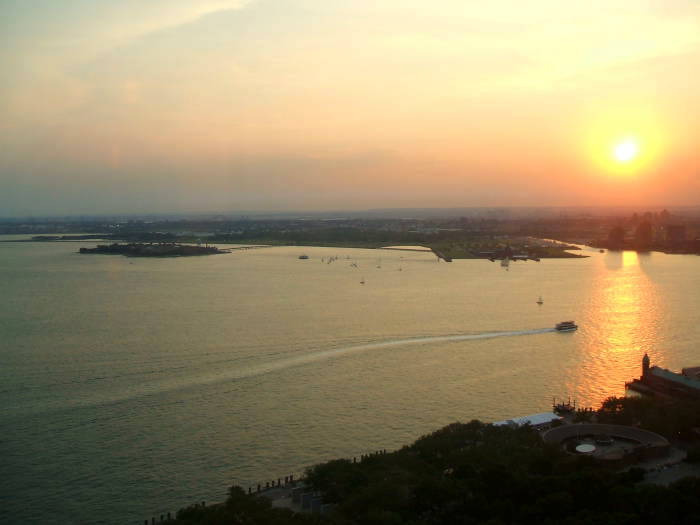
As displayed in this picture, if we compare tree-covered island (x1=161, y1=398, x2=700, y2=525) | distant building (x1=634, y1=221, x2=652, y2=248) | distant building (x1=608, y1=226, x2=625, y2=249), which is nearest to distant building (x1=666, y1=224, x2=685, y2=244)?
distant building (x1=634, y1=221, x2=652, y2=248)

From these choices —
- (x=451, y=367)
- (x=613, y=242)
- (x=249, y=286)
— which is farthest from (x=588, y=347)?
(x=613, y=242)

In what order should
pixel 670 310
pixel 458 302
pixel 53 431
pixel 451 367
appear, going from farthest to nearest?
pixel 458 302
pixel 670 310
pixel 451 367
pixel 53 431

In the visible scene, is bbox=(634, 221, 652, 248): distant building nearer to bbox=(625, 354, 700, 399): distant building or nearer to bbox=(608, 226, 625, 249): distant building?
bbox=(608, 226, 625, 249): distant building

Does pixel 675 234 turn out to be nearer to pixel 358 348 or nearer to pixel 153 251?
pixel 153 251

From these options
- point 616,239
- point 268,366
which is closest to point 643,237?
point 616,239

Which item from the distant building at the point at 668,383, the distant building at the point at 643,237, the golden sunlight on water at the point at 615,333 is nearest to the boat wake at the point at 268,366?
the golden sunlight on water at the point at 615,333

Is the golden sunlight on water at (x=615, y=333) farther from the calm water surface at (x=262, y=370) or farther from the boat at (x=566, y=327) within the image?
the boat at (x=566, y=327)

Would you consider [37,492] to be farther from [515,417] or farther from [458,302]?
[458,302]
